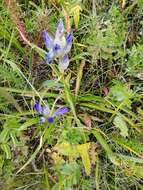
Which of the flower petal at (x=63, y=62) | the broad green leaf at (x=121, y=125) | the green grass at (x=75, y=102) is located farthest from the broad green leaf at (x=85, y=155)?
the flower petal at (x=63, y=62)

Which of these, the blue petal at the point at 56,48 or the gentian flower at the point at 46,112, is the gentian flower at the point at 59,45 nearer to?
the blue petal at the point at 56,48

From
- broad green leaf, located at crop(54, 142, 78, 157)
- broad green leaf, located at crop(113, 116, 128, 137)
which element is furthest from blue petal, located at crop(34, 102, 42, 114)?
broad green leaf, located at crop(113, 116, 128, 137)

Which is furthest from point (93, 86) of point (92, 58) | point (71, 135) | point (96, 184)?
point (96, 184)

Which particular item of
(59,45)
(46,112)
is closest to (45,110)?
(46,112)

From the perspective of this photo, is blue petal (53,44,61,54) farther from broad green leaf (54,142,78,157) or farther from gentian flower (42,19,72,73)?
broad green leaf (54,142,78,157)

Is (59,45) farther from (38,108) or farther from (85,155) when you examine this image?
(85,155)

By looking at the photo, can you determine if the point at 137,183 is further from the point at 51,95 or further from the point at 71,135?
the point at 51,95

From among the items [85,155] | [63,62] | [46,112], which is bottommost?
[85,155]
